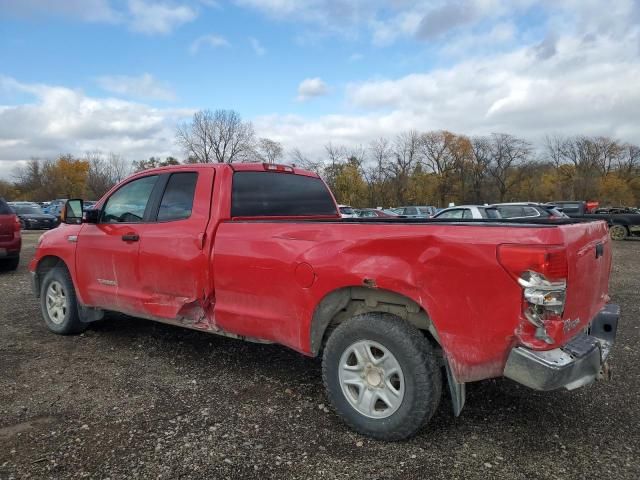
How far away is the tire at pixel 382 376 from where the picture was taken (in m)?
2.98

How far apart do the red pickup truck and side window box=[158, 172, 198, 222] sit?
0.01 m

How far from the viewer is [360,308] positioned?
3.37 m

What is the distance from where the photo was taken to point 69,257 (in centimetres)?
539

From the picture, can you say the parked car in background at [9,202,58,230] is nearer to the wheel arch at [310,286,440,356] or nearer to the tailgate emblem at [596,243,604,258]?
the wheel arch at [310,286,440,356]

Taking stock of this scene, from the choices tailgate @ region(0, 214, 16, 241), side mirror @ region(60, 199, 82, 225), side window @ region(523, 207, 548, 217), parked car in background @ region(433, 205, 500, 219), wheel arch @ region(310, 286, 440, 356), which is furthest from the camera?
side window @ region(523, 207, 548, 217)

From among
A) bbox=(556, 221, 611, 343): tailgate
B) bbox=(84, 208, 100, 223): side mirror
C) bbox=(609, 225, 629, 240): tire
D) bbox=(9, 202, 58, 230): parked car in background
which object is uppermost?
bbox=(84, 208, 100, 223): side mirror

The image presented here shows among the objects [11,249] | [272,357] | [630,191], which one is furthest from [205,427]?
[630,191]

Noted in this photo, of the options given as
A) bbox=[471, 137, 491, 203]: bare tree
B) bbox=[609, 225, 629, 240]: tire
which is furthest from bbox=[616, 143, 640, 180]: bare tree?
bbox=[609, 225, 629, 240]: tire

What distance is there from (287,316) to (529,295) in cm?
168

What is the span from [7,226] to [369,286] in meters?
9.77

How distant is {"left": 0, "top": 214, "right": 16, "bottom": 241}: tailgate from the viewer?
1009cm

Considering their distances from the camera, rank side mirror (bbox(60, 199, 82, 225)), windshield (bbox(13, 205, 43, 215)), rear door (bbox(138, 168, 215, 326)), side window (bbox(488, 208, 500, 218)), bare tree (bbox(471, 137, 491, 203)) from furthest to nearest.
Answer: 1. bare tree (bbox(471, 137, 491, 203))
2. windshield (bbox(13, 205, 43, 215))
3. side window (bbox(488, 208, 500, 218))
4. side mirror (bbox(60, 199, 82, 225))
5. rear door (bbox(138, 168, 215, 326))

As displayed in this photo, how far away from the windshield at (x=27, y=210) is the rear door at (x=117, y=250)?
2845cm

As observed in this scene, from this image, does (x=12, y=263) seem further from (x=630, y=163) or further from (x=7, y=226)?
(x=630, y=163)
